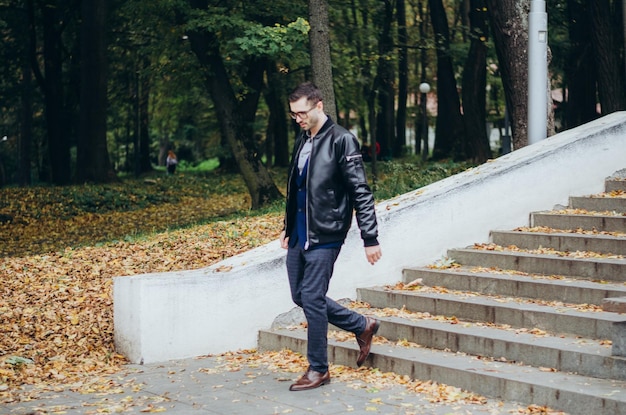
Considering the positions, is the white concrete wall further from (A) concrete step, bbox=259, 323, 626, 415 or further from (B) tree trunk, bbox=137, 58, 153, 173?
(B) tree trunk, bbox=137, 58, 153, 173

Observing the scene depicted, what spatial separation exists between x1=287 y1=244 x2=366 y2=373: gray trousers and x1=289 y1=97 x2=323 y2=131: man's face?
34.9 inches

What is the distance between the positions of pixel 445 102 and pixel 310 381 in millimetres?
24030

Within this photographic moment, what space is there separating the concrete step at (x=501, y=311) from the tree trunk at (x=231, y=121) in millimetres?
9889

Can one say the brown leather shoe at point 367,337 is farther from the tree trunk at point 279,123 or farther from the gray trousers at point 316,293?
the tree trunk at point 279,123

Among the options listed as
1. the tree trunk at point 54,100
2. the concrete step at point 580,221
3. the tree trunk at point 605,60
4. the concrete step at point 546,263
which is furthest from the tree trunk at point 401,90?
the concrete step at point 546,263

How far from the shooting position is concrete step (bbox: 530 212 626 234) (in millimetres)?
8531

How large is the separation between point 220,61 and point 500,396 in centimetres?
1330

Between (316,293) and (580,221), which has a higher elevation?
(580,221)

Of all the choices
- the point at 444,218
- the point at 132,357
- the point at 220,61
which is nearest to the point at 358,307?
the point at 444,218

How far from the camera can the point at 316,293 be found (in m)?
6.41

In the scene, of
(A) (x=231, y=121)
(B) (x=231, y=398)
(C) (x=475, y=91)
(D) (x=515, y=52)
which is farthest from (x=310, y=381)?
(C) (x=475, y=91)

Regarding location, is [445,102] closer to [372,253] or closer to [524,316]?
[524,316]

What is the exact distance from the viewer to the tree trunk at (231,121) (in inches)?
711

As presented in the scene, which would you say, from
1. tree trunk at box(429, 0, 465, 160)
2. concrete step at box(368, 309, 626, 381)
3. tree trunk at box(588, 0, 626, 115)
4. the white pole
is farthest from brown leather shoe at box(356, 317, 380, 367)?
tree trunk at box(429, 0, 465, 160)
